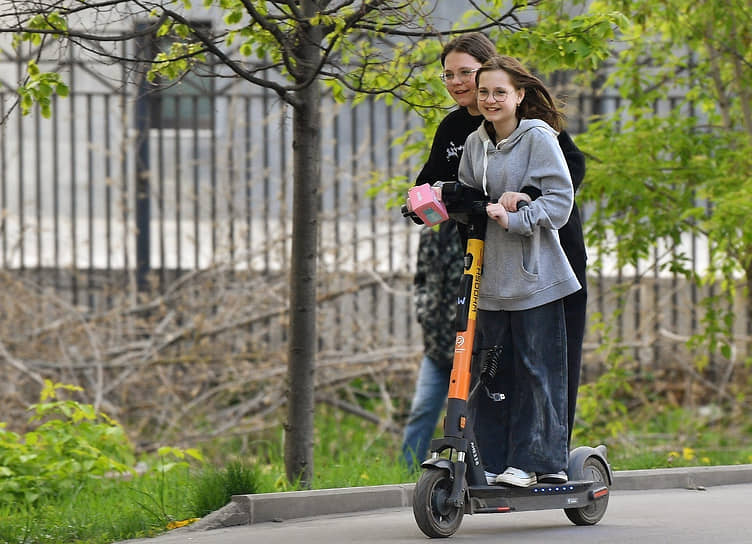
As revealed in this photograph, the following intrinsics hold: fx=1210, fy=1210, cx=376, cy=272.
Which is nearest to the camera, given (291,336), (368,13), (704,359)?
(368,13)

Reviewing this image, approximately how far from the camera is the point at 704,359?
30.9 ft

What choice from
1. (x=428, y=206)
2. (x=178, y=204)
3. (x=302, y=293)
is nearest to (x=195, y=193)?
(x=178, y=204)

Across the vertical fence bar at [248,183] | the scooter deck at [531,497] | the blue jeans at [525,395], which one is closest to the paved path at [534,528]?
the scooter deck at [531,497]

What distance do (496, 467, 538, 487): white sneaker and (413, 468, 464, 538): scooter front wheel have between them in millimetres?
230

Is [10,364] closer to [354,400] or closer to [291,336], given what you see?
[354,400]

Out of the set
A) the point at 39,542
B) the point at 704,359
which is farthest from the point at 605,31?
the point at 704,359

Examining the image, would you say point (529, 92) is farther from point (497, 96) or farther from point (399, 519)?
point (399, 519)

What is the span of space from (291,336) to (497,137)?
1755 millimetres

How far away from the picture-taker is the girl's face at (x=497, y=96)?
4.64 m

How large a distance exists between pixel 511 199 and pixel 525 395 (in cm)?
76

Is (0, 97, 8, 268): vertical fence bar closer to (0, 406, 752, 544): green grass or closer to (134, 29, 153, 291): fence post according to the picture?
(134, 29, 153, 291): fence post

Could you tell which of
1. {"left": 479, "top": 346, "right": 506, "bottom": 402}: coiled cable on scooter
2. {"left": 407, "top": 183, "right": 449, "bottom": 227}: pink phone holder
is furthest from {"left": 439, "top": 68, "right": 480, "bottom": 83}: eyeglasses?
{"left": 479, "top": 346, "right": 506, "bottom": 402}: coiled cable on scooter

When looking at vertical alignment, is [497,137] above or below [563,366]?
above

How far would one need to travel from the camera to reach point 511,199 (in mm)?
4484
